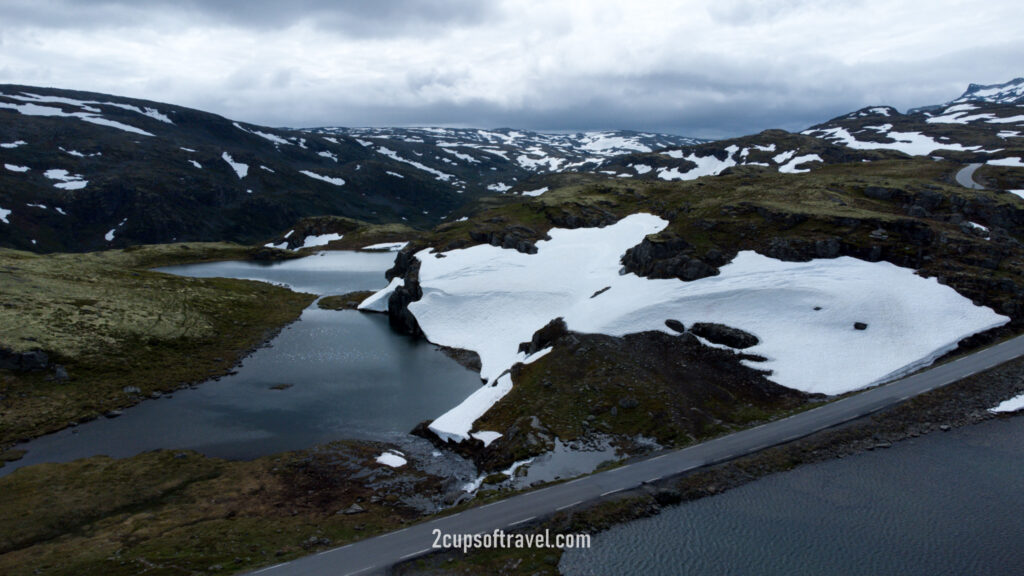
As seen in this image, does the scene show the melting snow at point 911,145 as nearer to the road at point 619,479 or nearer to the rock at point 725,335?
the road at point 619,479

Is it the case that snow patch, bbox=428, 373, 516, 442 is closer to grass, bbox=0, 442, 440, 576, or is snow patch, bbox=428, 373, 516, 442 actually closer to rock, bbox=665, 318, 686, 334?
grass, bbox=0, 442, 440, 576

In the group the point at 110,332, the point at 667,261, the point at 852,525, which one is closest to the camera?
the point at 852,525

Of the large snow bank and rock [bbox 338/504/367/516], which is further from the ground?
the large snow bank

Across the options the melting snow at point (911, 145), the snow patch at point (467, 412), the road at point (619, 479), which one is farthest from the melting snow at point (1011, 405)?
the melting snow at point (911, 145)

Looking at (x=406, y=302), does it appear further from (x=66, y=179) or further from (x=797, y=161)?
(x=66, y=179)

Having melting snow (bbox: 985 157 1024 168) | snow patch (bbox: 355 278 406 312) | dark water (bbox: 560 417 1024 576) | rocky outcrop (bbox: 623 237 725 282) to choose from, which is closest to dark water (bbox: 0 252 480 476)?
snow patch (bbox: 355 278 406 312)

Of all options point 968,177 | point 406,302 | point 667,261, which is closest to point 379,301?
point 406,302

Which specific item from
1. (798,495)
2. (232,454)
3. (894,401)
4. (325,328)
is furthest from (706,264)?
(325,328)
